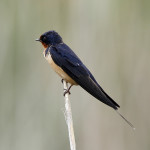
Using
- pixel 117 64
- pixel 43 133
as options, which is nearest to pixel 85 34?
pixel 117 64

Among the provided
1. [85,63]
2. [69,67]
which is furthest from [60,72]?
[85,63]

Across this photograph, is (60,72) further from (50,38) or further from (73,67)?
(50,38)

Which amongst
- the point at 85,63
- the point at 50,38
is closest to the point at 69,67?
the point at 85,63

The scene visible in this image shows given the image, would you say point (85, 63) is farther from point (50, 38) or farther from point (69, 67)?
point (50, 38)

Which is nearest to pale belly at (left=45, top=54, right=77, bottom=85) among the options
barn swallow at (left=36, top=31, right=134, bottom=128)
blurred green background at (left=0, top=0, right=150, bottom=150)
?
barn swallow at (left=36, top=31, right=134, bottom=128)

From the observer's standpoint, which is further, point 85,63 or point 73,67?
point 85,63

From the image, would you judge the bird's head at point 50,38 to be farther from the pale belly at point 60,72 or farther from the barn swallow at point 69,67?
the pale belly at point 60,72

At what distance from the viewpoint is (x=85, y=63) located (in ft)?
10.4

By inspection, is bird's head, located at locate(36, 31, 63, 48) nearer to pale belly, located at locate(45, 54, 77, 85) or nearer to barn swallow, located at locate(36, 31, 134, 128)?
barn swallow, located at locate(36, 31, 134, 128)

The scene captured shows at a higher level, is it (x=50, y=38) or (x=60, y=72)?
(x=50, y=38)

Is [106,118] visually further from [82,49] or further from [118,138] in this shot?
[82,49]

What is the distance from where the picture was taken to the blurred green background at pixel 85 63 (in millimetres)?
3021

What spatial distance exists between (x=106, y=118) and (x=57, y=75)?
0.47 meters

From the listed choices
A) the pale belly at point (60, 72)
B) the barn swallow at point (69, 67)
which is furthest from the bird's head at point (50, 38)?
the pale belly at point (60, 72)
